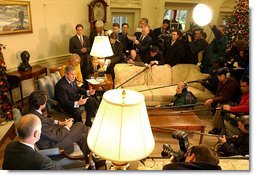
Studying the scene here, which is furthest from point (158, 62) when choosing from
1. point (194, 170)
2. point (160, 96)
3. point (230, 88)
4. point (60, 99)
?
point (194, 170)

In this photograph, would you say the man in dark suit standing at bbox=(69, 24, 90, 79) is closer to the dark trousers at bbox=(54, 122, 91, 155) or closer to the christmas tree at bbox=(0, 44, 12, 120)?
the christmas tree at bbox=(0, 44, 12, 120)

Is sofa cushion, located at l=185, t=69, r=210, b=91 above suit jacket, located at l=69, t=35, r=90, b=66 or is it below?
below

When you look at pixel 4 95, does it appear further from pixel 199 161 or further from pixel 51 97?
pixel 199 161

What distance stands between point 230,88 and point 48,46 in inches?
143

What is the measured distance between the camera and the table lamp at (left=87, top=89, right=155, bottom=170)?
957mm

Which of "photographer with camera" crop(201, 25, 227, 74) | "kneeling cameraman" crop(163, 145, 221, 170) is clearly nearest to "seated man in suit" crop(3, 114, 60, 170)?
"kneeling cameraman" crop(163, 145, 221, 170)

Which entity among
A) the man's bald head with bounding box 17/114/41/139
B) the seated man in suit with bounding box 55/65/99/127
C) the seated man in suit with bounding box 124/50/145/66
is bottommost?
the seated man in suit with bounding box 55/65/99/127

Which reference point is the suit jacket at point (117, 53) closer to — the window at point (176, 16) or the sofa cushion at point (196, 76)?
the sofa cushion at point (196, 76)

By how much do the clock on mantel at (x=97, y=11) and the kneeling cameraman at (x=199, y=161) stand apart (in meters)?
4.59

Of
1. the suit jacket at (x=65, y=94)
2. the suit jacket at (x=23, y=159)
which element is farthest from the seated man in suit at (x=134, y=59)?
the suit jacket at (x=23, y=159)

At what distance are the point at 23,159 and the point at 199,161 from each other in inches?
41.6

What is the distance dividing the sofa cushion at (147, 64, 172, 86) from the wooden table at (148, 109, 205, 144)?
93 centimetres

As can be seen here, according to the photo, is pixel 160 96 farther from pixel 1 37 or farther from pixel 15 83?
pixel 1 37

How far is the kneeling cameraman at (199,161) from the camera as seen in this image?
115cm
